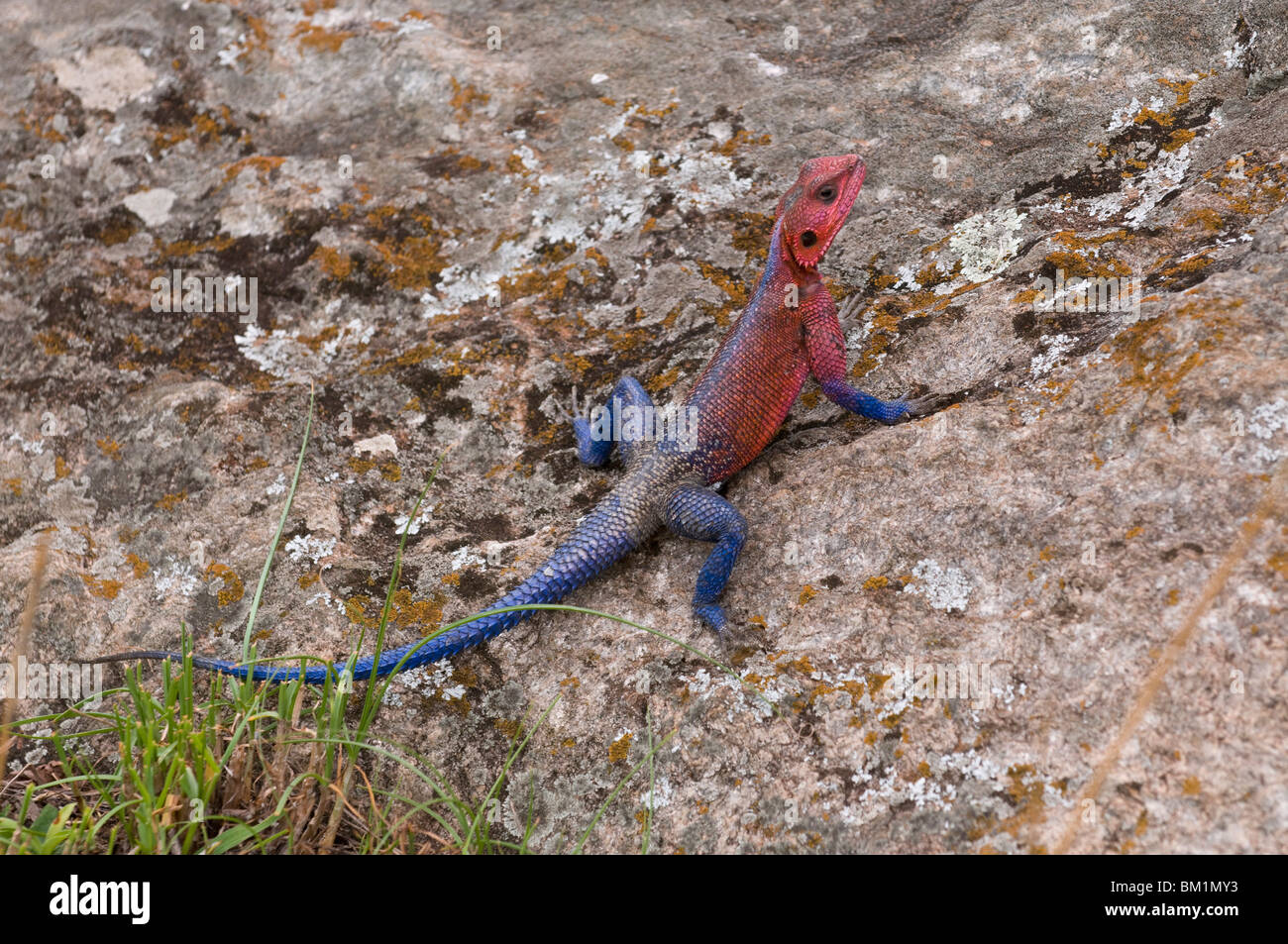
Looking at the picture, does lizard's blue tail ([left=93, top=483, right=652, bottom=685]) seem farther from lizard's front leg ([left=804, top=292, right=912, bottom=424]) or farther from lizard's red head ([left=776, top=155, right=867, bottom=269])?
lizard's red head ([left=776, top=155, right=867, bottom=269])

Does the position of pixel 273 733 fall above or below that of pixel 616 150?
below

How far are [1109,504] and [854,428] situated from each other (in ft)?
3.95

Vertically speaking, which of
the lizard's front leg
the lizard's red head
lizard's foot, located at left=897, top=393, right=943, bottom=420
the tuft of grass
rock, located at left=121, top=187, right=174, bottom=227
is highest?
rock, located at left=121, top=187, right=174, bottom=227

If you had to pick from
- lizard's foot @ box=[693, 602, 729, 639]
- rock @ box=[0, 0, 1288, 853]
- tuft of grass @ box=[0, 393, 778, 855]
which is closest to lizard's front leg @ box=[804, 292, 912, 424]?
rock @ box=[0, 0, 1288, 853]

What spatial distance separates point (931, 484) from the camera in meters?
3.34

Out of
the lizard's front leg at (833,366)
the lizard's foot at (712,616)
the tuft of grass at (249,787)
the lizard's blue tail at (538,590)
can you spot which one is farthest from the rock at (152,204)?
the lizard's foot at (712,616)

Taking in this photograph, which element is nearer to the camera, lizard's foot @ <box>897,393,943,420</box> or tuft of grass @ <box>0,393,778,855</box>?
tuft of grass @ <box>0,393,778,855</box>

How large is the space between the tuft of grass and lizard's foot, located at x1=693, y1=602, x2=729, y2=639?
198 millimetres

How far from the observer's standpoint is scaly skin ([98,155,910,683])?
3.44 m

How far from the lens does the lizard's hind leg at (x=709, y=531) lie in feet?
11.1

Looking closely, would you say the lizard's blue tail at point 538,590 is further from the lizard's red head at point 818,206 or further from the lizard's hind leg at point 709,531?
the lizard's red head at point 818,206

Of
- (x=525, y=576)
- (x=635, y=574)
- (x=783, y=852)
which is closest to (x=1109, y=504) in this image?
(x=783, y=852)

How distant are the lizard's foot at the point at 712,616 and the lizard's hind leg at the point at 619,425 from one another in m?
0.94
